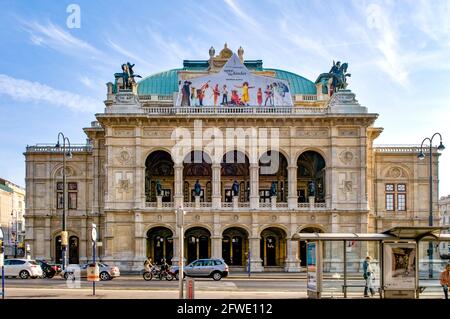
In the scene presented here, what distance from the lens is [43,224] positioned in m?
66.4

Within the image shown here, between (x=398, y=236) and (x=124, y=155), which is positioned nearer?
(x=398, y=236)

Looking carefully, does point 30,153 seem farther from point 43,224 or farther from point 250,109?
point 250,109

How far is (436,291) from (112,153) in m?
39.0

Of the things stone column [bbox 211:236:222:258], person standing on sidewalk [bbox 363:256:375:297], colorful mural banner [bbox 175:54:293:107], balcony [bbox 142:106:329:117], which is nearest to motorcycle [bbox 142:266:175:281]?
stone column [bbox 211:236:222:258]

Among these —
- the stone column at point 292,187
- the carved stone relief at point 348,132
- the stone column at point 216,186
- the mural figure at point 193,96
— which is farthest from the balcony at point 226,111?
the stone column at point 292,187

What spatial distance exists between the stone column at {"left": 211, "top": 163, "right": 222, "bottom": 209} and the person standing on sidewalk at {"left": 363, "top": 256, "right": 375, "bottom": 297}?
35.5 metres

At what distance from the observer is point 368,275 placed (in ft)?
74.7

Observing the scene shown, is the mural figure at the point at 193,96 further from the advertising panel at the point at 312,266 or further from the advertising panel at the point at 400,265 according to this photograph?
the advertising panel at the point at 400,265

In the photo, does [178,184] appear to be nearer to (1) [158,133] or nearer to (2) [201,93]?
(1) [158,133]

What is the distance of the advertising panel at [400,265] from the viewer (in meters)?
22.7

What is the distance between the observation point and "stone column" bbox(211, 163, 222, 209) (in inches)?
2285

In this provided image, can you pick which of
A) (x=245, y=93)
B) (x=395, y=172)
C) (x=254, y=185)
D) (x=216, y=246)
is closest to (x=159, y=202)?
(x=216, y=246)

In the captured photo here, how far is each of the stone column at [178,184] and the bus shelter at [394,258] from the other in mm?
35064

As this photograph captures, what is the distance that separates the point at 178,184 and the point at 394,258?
120 feet
